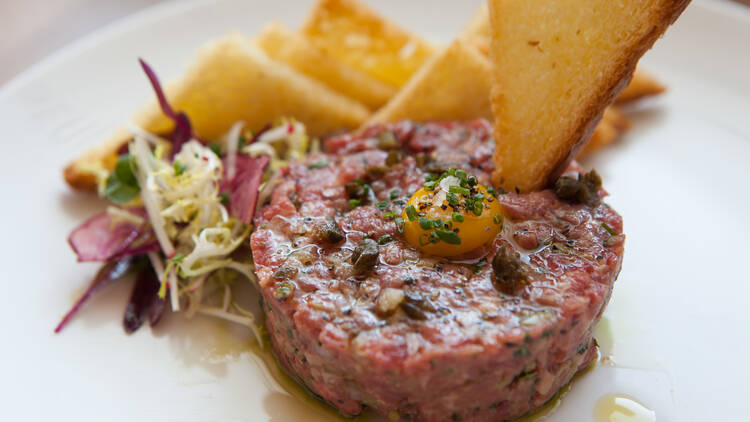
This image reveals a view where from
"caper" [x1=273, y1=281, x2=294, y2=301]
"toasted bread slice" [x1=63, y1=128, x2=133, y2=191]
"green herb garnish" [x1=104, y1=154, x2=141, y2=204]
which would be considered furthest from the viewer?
"toasted bread slice" [x1=63, y1=128, x2=133, y2=191]

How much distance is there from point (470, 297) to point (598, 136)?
231cm

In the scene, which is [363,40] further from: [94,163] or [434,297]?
[434,297]

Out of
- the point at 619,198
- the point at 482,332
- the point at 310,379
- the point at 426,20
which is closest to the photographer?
the point at 482,332

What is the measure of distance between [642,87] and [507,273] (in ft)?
9.14

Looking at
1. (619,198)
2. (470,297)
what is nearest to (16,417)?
(470,297)

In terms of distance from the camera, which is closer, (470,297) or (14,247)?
(470,297)

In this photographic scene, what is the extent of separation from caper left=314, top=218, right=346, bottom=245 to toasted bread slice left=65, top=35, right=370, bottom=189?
1.73m

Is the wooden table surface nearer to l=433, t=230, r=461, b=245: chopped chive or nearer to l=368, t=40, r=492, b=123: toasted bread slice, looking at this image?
l=368, t=40, r=492, b=123: toasted bread slice

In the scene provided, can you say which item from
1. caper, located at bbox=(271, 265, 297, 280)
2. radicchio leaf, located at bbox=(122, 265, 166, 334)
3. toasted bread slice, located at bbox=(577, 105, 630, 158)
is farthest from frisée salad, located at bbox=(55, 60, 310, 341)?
toasted bread slice, located at bbox=(577, 105, 630, 158)

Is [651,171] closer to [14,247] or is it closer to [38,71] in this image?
[14,247]

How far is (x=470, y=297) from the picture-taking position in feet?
8.75

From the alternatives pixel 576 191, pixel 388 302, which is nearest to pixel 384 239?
pixel 388 302

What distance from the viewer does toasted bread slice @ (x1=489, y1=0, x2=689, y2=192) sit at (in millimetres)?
2967

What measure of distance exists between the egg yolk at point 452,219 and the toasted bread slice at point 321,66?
1998 mm
